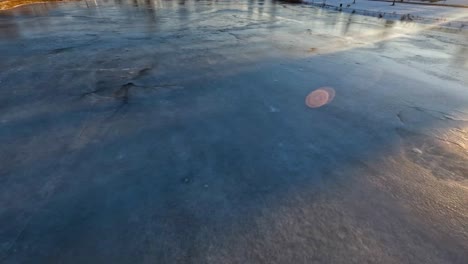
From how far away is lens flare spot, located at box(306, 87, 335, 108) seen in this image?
12.2 ft

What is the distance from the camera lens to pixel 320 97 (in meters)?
3.91

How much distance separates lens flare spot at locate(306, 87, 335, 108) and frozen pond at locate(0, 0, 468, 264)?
41mm

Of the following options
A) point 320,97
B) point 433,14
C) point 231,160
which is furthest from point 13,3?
point 433,14

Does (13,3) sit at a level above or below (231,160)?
above

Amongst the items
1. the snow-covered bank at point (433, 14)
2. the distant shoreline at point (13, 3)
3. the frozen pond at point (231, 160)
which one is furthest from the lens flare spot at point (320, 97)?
the distant shoreline at point (13, 3)

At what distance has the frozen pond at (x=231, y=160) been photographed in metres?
1.74

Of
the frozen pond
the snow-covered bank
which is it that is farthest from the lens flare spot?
the snow-covered bank

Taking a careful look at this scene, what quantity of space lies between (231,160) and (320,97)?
2125 millimetres

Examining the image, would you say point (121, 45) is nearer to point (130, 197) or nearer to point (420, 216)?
point (130, 197)

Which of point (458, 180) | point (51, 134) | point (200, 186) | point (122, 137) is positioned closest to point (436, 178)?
point (458, 180)

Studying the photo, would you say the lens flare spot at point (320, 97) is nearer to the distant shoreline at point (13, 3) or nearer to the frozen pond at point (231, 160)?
the frozen pond at point (231, 160)

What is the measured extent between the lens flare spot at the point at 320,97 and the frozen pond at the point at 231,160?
4 cm

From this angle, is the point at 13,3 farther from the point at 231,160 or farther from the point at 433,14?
the point at 433,14

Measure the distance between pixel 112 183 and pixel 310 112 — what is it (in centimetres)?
261
